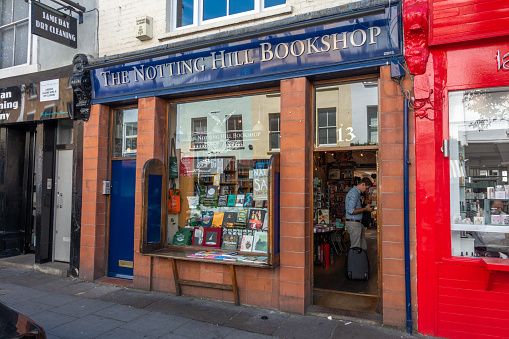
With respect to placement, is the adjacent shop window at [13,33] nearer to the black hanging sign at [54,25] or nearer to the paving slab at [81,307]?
the black hanging sign at [54,25]

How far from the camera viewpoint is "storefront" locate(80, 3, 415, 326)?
16.4 feet

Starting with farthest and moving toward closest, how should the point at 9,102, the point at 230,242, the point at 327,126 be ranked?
1. the point at 9,102
2. the point at 230,242
3. the point at 327,126

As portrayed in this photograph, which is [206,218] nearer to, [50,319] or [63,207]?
[50,319]

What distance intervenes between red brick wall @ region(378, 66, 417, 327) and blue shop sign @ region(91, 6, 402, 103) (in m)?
0.50

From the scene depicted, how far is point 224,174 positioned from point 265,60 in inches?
88.6

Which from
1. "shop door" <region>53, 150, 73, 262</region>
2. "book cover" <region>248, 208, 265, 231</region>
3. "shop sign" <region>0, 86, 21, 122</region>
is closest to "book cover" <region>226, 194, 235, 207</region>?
"book cover" <region>248, 208, 265, 231</region>

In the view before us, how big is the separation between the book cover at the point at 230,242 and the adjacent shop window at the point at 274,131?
5.75 ft

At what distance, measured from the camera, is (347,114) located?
5504 millimetres

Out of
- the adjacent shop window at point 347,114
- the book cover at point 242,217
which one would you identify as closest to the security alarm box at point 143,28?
the adjacent shop window at point 347,114

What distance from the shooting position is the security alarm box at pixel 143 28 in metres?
6.86

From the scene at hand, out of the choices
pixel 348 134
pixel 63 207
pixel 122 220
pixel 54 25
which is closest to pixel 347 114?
pixel 348 134

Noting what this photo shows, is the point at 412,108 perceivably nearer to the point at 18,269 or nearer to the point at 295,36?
the point at 295,36

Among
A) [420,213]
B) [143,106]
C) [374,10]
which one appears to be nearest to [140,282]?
[143,106]

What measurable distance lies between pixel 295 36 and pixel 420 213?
3.15m
